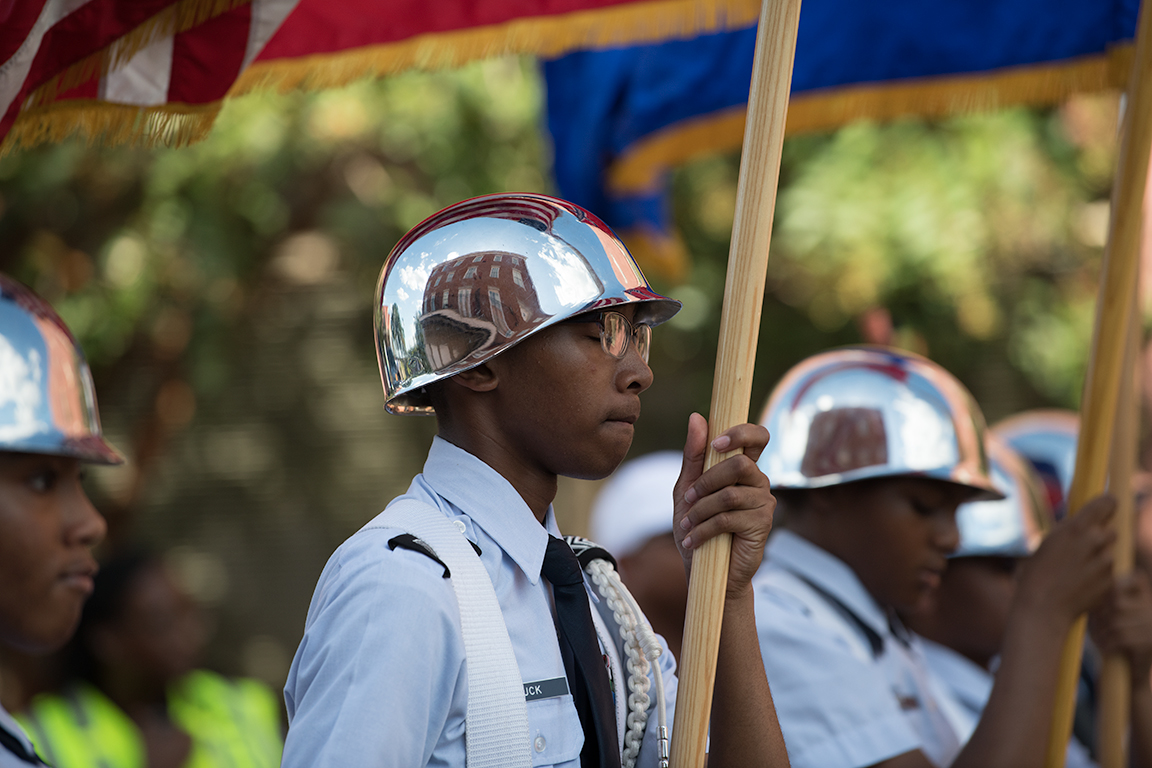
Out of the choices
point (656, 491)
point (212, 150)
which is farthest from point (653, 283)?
point (656, 491)

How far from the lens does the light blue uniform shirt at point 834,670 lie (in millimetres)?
2818

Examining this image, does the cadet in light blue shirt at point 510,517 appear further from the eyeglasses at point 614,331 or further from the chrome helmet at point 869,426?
the chrome helmet at point 869,426

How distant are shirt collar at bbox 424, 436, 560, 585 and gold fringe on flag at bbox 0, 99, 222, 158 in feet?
3.32

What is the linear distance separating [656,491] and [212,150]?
13.3 feet

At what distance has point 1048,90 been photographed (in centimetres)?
394

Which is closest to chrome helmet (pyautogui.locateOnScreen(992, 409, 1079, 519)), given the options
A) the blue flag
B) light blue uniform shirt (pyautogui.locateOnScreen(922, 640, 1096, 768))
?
light blue uniform shirt (pyautogui.locateOnScreen(922, 640, 1096, 768))

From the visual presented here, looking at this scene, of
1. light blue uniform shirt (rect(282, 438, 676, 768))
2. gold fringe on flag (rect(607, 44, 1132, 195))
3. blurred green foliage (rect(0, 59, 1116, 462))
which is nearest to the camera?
light blue uniform shirt (rect(282, 438, 676, 768))

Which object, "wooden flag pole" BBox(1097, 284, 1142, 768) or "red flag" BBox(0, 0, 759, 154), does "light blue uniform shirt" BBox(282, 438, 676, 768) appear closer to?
"red flag" BBox(0, 0, 759, 154)

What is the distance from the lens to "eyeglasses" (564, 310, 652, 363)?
Result: 79.3 inches

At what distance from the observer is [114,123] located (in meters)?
2.58

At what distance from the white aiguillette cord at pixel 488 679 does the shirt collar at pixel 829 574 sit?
4.88 feet

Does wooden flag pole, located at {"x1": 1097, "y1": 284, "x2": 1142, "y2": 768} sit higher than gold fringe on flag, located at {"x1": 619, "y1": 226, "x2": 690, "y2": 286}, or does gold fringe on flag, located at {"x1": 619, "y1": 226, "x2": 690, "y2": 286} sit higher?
gold fringe on flag, located at {"x1": 619, "y1": 226, "x2": 690, "y2": 286}

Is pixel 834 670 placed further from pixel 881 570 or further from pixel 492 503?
pixel 492 503

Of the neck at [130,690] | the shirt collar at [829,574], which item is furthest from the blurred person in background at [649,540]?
the neck at [130,690]
